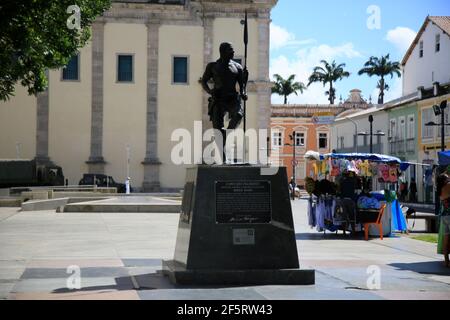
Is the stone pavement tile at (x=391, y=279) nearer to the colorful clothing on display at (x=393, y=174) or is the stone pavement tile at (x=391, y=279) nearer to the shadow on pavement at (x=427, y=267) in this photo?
the shadow on pavement at (x=427, y=267)

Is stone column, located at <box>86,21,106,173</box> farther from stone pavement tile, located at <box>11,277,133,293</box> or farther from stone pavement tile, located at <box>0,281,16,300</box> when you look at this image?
stone pavement tile, located at <box>0,281,16,300</box>

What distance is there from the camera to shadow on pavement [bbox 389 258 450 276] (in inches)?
476

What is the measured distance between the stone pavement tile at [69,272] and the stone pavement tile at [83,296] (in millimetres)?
1596

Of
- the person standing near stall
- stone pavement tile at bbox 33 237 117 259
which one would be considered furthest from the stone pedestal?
the person standing near stall

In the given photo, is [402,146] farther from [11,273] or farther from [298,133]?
[11,273]

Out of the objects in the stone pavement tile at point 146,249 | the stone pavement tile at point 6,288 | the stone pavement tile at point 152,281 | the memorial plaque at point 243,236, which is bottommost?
the stone pavement tile at point 146,249

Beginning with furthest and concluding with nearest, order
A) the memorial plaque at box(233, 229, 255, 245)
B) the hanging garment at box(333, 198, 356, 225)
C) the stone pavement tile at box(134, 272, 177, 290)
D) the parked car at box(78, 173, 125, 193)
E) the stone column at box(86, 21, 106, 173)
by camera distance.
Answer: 1. the stone column at box(86, 21, 106, 173)
2. the parked car at box(78, 173, 125, 193)
3. the hanging garment at box(333, 198, 356, 225)
4. the memorial plaque at box(233, 229, 255, 245)
5. the stone pavement tile at box(134, 272, 177, 290)

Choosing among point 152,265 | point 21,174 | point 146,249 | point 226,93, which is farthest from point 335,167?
point 21,174

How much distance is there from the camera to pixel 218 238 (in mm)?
10125

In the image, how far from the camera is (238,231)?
10203 mm

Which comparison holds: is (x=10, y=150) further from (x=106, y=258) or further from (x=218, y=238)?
(x=218, y=238)

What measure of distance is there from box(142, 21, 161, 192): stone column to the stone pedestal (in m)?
40.9

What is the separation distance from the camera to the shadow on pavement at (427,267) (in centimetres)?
1209

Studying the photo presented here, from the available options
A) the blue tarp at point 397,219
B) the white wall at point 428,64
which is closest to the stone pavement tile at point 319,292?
the blue tarp at point 397,219
